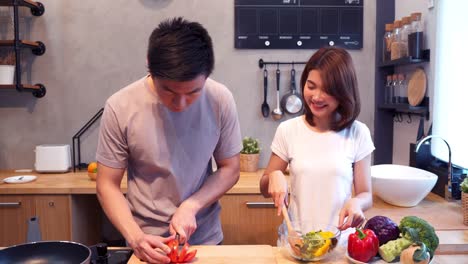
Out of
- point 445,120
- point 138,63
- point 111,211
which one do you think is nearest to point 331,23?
point 445,120

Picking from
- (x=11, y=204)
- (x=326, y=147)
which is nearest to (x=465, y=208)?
(x=326, y=147)

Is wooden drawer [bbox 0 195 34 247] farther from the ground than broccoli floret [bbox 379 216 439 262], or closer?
closer

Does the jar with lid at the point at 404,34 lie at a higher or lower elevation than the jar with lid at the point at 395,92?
higher

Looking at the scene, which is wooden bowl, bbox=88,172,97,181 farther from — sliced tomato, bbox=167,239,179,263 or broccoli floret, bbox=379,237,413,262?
broccoli floret, bbox=379,237,413,262

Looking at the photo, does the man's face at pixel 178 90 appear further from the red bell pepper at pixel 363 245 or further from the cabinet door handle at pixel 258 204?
the cabinet door handle at pixel 258 204

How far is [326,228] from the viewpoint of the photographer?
1.34 metres

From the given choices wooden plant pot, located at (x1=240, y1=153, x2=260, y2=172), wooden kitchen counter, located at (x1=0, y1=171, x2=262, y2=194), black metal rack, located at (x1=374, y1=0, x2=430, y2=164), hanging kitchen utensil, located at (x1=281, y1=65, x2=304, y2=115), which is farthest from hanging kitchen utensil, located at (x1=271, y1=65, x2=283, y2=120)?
black metal rack, located at (x1=374, y1=0, x2=430, y2=164)

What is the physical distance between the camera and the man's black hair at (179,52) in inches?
43.4

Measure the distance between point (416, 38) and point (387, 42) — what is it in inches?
15.2

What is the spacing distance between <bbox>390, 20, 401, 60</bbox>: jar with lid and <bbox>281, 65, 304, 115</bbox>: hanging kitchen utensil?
2.14 ft

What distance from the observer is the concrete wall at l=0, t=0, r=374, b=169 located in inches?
114

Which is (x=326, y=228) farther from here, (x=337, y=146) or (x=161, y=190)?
(x=161, y=190)

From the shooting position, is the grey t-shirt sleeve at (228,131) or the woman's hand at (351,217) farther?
the grey t-shirt sleeve at (228,131)

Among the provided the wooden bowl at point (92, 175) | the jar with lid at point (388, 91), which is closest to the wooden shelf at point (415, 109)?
the jar with lid at point (388, 91)
